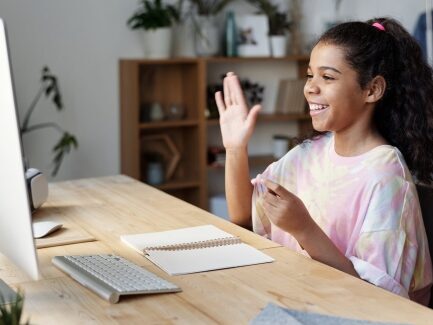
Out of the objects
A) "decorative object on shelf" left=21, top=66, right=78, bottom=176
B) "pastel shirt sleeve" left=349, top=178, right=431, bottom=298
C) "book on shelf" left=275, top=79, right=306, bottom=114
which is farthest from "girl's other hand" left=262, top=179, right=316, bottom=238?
"book on shelf" left=275, top=79, right=306, bottom=114

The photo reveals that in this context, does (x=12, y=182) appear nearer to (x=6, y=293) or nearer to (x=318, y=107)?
(x=6, y=293)

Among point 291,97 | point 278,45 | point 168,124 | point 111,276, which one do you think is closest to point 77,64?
point 168,124

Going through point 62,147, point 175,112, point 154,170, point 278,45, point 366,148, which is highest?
point 278,45

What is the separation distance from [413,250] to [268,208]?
1.15ft

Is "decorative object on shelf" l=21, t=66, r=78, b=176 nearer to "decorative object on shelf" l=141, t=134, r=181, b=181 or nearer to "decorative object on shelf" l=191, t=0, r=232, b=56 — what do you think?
"decorative object on shelf" l=141, t=134, r=181, b=181

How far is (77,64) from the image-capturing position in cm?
461

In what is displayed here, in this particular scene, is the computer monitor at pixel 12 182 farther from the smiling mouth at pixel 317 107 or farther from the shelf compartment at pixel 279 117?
the shelf compartment at pixel 279 117

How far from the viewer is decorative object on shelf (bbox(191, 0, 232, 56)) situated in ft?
15.9

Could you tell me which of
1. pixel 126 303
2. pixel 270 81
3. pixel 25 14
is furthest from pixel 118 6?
pixel 126 303

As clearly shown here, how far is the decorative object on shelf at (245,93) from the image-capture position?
4.94m

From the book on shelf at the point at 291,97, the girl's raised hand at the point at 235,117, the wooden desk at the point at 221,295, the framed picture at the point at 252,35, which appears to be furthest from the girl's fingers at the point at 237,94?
the book on shelf at the point at 291,97

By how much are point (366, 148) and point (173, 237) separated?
52 centimetres

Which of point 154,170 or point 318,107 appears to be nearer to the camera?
point 318,107

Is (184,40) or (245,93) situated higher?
(184,40)
